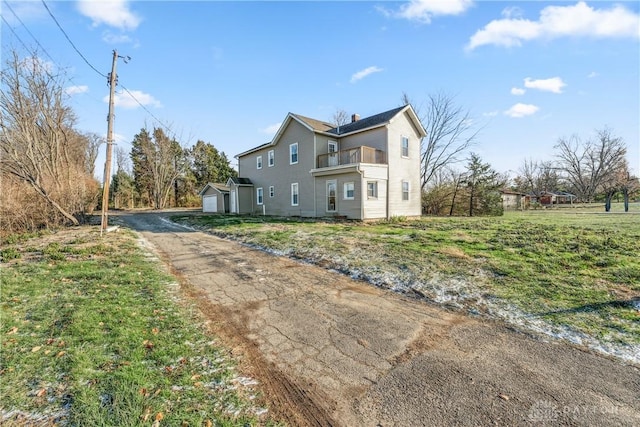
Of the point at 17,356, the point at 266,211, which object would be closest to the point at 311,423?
the point at 17,356

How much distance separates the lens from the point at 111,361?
3.06m

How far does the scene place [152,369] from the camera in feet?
9.60

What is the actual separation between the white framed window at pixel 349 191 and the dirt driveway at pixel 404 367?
12.6 metres

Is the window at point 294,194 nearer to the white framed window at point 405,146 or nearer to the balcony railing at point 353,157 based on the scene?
the balcony railing at point 353,157

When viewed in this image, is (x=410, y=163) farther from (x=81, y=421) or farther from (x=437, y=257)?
(x=81, y=421)

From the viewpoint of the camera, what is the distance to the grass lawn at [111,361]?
7.70ft

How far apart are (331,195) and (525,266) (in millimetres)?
13417

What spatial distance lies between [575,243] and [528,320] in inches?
235

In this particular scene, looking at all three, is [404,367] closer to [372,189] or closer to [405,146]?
[372,189]

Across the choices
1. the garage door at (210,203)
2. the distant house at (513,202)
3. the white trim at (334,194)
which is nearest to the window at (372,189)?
the white trim at (334,194)

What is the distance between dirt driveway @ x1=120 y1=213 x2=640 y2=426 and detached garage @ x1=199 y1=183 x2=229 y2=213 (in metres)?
25.3

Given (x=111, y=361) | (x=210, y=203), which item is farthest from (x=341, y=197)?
(x=210, y=203)

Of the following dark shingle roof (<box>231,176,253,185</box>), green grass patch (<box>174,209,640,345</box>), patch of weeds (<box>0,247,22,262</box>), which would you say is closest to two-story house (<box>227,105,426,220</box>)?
dark shingle roof (<box>231,176,253,185</box>)

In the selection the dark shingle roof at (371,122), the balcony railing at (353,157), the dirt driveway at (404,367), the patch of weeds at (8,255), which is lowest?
the dirt driveway at (404,367)
